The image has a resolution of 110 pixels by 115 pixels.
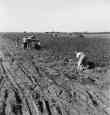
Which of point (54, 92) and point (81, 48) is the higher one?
point (81, 48)

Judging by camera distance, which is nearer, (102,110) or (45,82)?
(102,110)

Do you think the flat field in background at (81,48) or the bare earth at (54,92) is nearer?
the bare earth at (54,92)

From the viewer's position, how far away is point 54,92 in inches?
376

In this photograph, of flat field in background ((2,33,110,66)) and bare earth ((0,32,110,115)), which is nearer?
bare earth ((0,32,110,115))

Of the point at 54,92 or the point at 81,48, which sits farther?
the point at 81,48

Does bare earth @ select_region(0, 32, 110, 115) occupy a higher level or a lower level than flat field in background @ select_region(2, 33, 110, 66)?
lower

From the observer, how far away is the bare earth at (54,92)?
7602 millimetres

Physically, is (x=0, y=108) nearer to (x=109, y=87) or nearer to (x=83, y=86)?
(x=83, y=86)

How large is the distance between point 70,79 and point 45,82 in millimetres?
1641

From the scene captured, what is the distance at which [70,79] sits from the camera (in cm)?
1184

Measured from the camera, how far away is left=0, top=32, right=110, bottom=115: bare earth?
760 cm

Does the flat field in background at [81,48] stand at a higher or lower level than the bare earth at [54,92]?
higher

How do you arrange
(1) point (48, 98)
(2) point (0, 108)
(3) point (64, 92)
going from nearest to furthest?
(2) point (0, 108) < (1) point (48, 98) < (3) point (64, 92)

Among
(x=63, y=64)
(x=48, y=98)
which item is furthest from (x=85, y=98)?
(x=63, y=64)
